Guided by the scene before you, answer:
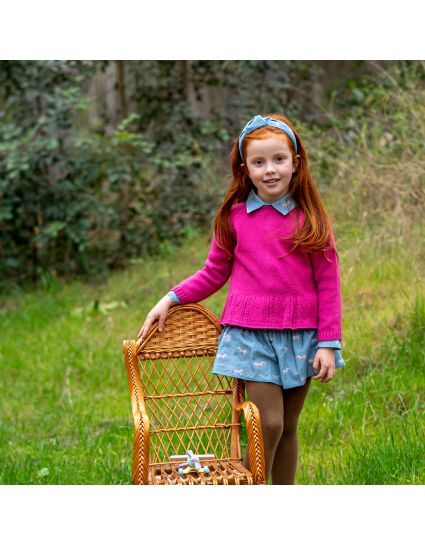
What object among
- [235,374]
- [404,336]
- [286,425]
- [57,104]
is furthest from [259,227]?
[57,104]

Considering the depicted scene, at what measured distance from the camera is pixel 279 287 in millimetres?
3131

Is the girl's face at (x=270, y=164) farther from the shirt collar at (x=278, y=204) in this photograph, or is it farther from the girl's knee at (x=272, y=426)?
the girl's knee at (x=272, y=426)

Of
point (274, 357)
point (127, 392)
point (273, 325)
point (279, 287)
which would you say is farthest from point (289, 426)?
point (127, 392)

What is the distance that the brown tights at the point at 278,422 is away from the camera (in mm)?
3107

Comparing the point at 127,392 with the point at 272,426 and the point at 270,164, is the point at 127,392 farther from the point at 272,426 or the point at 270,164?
the point at 270,164

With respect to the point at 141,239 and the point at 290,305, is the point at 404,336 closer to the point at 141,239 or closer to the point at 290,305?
the point at 290,305

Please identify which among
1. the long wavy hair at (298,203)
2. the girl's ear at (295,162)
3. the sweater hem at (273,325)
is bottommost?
the sweater hem at (273,325)

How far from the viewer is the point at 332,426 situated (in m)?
4.38

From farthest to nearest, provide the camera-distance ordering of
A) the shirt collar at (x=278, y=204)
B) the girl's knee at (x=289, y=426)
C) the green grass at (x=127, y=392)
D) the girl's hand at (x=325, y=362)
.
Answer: the green grass at (x=127, y=392)
the girl's knee at (x=289, y=426)
the shirt collar at (x=278, y=204)
the girl's hand at (x=325, y=362)

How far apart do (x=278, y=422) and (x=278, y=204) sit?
80 centimetres

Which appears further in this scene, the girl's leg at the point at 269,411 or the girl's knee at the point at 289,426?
the girl's knee at the point at 289,426

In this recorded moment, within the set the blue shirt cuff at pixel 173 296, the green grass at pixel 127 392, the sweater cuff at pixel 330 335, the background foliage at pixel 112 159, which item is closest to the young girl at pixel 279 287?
the sweater cuff at pixel 330 335

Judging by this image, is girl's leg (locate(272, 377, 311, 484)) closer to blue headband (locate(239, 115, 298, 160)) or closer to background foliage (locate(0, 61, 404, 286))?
blue headband (locate(239, 115, 298, 160))

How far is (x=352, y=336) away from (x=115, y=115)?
5433 mm
